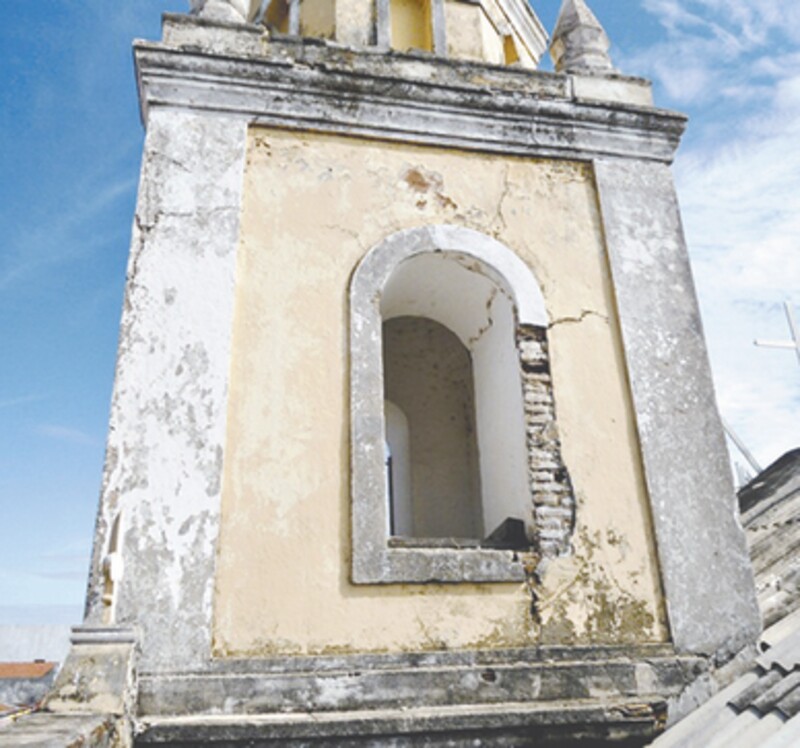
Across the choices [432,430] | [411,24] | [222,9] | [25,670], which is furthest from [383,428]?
[25,670]

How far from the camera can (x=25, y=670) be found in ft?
63.6

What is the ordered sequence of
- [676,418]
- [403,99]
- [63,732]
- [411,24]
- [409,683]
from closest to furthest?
[63,732]
[409,683]
[676,418]
[403,99]
[411,24]

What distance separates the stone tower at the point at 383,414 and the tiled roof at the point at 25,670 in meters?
17.7

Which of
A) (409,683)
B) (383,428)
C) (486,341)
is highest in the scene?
(486,341)

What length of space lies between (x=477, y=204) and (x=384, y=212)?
2.03 ft

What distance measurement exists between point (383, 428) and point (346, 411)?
0.22 metres

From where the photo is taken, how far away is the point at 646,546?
13.5 ft

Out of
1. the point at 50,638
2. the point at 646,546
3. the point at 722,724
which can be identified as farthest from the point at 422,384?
the point at 50,638

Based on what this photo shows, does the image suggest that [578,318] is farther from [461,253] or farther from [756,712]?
[756,712]

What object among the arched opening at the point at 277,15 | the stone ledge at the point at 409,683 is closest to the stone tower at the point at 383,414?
the stone ledge at the point at 409,683

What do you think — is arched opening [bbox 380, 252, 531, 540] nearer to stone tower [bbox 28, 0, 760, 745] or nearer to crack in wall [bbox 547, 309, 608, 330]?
stone tower [bbox 28, 0, 760, 745]

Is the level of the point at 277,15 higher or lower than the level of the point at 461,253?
higher

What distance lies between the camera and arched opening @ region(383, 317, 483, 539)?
19.4 ft

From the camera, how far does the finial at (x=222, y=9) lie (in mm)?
4973
